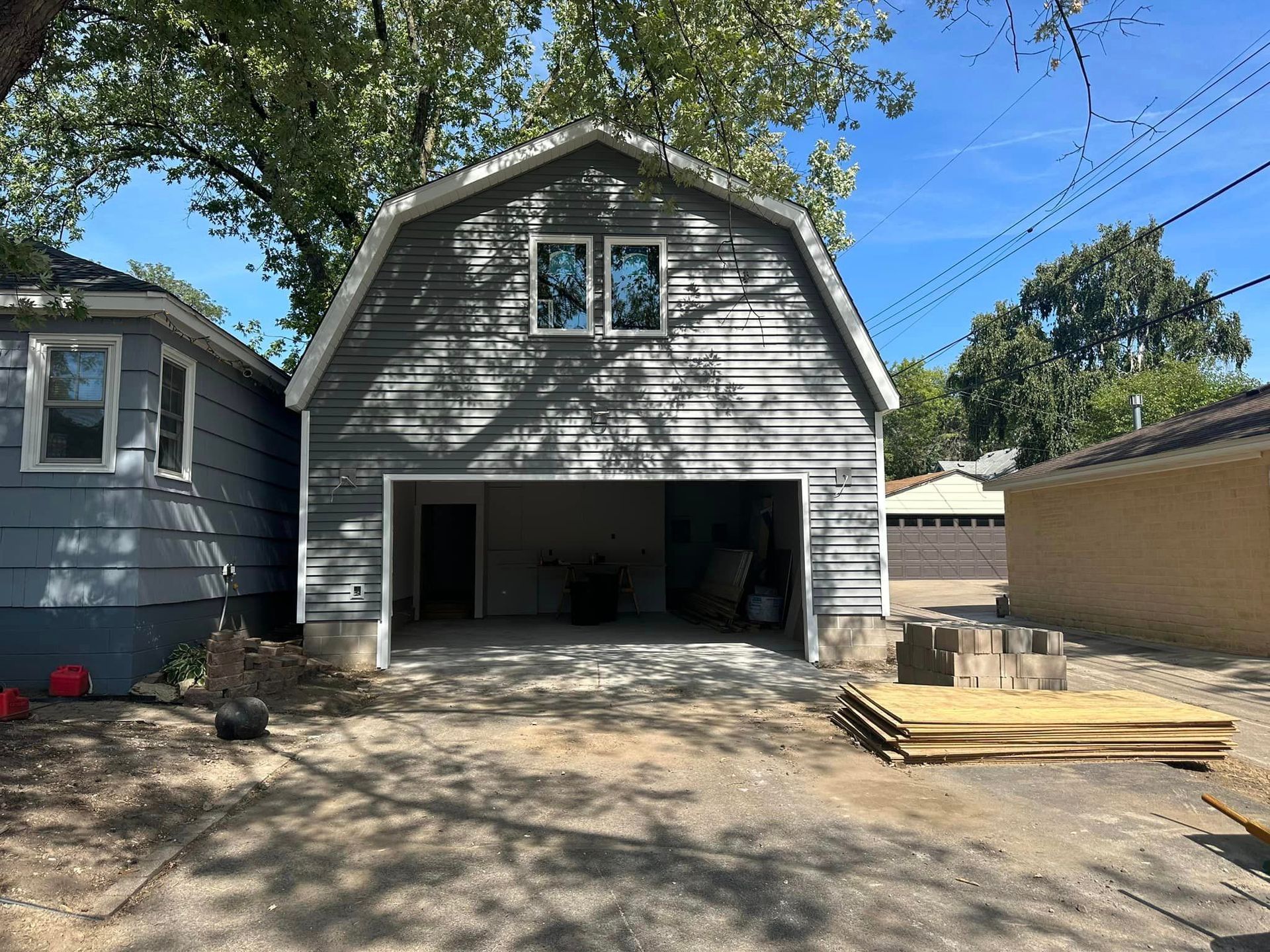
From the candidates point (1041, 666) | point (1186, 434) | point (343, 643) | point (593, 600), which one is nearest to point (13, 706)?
point (343, 643)

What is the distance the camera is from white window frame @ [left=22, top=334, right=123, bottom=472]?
727 centimetres

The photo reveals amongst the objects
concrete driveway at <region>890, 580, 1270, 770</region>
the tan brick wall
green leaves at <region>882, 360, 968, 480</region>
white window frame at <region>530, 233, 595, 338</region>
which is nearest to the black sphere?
white window frame at <region>530, 233, 595, 338</region>

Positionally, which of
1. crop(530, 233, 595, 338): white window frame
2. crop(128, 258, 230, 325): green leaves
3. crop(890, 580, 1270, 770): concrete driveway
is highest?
crop(128, 258, 230, 325): green leaves

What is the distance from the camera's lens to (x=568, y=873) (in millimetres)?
4016

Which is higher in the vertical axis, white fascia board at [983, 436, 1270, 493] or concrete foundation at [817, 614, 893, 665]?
→ white fascia board at [983, 436, 1270, 493]

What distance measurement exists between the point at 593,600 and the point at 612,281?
18.9ft

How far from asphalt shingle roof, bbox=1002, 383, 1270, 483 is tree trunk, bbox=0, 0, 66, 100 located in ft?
38.8

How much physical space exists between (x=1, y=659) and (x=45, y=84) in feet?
22.8

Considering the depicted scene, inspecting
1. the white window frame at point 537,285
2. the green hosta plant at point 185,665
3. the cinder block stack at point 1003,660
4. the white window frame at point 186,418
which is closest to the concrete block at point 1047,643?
the cinder block stack at point 1003,660

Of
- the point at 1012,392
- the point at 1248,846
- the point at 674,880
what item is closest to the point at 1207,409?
the point at 1248,846

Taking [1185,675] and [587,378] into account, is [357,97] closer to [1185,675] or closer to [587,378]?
[587,378]

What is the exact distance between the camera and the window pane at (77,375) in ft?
24.5

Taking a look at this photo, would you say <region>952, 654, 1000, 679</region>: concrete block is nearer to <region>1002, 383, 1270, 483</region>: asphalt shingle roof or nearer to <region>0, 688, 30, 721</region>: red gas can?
<region>1002, 383, 1270, 483</region>: asphalt shingle roof

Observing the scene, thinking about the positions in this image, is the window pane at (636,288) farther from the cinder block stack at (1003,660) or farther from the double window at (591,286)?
the cinder block stack at (1003,660)
